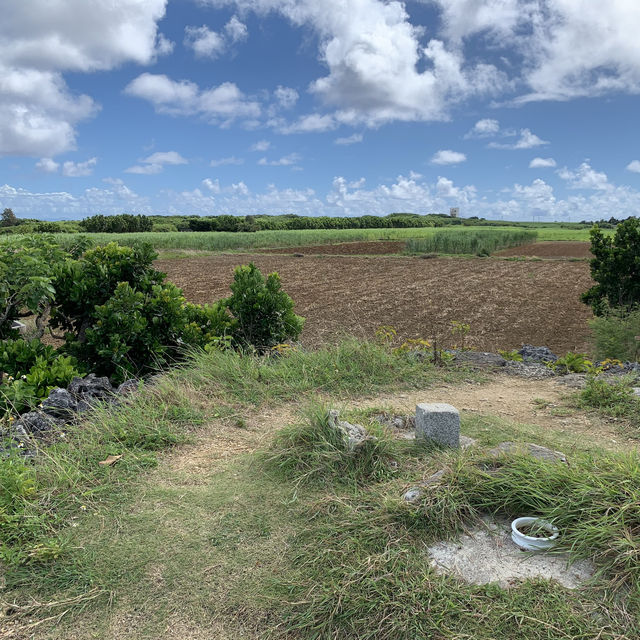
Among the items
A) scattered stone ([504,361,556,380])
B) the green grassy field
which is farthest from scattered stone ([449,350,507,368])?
the green grassy field

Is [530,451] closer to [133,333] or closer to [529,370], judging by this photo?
[529,370]

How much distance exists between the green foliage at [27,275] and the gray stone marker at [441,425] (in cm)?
409

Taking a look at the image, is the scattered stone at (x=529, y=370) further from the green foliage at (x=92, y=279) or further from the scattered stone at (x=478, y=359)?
the green foliage at (x=92, y=279)

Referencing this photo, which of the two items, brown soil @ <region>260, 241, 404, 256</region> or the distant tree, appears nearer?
brown soil @ <region>260, 241, 404, 256</region>

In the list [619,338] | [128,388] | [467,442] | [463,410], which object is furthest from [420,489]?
[619,338]

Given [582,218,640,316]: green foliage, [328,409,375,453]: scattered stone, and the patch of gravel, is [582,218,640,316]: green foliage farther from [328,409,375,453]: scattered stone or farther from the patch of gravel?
the patch of gravel

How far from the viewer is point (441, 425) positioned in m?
3.68

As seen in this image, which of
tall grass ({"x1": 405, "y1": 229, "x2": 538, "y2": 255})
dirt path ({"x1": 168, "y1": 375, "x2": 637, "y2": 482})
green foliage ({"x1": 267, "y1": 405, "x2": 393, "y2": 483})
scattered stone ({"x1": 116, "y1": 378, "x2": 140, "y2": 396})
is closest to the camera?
green foliage ({"x1": 267, "y1": 405, "x2": 393, "y2": 483})

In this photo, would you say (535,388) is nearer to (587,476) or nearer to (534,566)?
(587,476)

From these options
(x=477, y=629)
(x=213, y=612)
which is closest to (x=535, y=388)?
(x=477, y=629)

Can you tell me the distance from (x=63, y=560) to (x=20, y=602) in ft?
0.87

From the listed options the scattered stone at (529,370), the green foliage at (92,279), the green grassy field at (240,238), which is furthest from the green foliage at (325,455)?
the green grassy field at (240,238)

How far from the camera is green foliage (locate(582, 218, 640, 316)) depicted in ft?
33.3

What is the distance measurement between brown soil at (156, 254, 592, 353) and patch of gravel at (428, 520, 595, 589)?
15.7 feet
